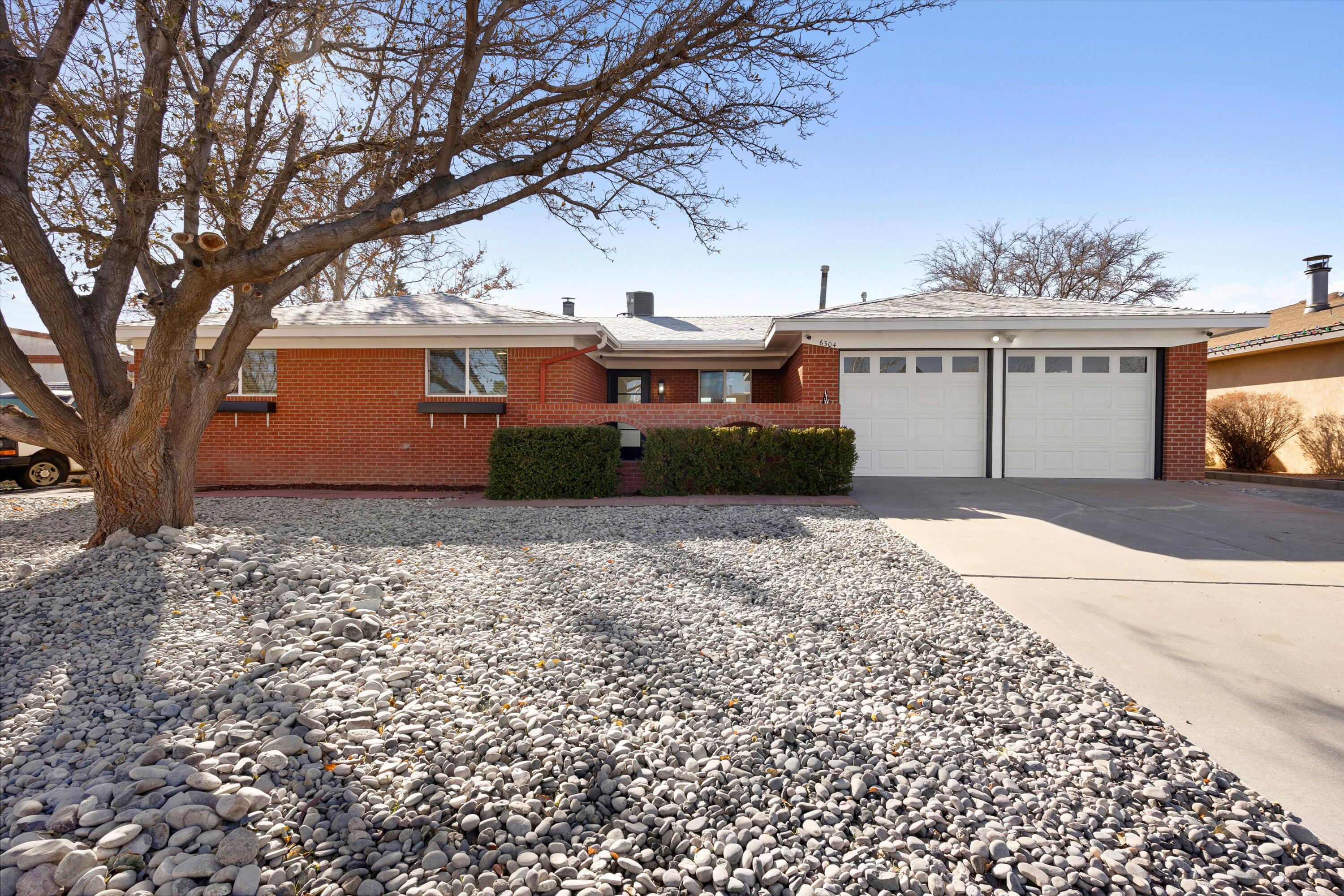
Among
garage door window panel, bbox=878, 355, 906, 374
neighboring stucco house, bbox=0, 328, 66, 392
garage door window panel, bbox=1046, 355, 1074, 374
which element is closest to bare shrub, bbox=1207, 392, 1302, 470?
garage door window panel, bbox=1046, 355, 1074, 374

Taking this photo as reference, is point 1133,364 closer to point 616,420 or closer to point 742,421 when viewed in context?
point 742,421

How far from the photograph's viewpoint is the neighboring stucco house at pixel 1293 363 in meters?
12.1

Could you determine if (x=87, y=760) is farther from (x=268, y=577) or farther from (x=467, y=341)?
(x=467, y=341)

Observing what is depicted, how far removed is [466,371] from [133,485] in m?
6.30

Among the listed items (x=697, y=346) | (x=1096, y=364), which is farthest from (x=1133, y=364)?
(x=697, y=346)

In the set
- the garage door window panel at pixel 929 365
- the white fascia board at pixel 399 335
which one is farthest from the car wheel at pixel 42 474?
the garage door window panel at pixel 929 365

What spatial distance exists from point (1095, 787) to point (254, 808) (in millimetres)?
2547

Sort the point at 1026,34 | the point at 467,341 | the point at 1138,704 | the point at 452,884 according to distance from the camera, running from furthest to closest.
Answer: the point at 467,341 < the point at 1026,34 < the point at 1138,704 < the point at 452,884

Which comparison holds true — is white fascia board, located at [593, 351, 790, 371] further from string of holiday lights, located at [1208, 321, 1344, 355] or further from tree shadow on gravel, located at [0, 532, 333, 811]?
tree shadow on gravel, located at [0, 532, 333, 811]

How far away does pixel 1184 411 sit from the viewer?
34.8 ft

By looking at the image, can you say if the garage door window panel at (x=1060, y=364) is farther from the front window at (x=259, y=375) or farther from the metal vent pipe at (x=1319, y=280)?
the front window at (x=259, y=375)

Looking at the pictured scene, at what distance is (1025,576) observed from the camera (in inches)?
185

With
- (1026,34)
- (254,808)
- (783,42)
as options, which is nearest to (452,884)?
(254,808)

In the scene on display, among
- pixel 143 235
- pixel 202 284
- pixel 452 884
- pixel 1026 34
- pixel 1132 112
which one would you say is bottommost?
pixel 452 884
